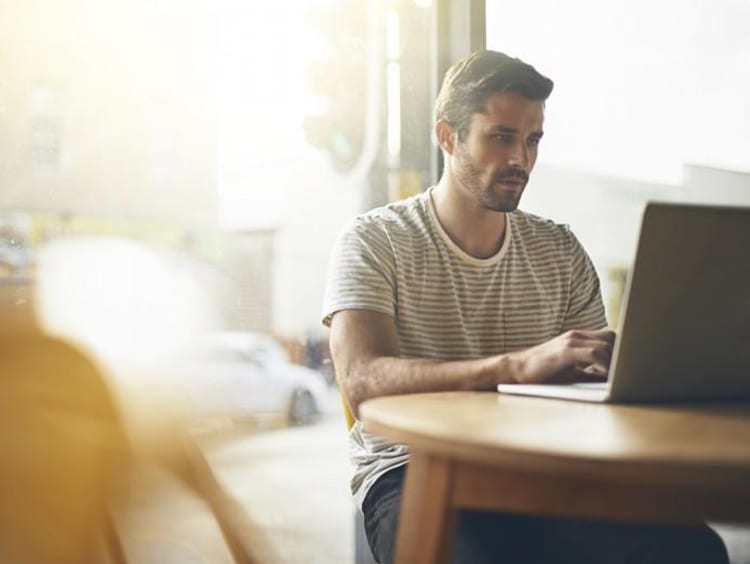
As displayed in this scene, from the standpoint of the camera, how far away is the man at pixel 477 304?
1.42 m

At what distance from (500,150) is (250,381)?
111 centimetres

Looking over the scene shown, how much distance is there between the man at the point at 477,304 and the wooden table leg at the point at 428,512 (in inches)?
13.4

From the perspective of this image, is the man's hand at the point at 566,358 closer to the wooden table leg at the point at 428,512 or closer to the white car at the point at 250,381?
the wooden table leg at the point at 428,512

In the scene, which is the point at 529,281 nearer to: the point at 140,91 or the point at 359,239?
the point at 359,239

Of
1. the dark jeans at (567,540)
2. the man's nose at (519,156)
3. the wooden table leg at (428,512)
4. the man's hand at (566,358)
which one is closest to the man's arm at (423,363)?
the man's hand at (566,358)

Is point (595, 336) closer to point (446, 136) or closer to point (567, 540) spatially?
point (567, 540)

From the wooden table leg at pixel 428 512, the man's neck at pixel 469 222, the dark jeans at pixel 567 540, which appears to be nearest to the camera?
the wooden table leg at pixel 428 512

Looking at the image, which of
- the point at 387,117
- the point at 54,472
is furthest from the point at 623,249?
the point at 54,472

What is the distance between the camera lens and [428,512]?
3.34ft

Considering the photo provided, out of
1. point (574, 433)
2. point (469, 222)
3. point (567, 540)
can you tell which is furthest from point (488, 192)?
point (574, 433)

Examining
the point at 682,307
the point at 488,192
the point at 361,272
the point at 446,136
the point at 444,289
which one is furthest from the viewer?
the point at 446,136

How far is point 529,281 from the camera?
1827mm

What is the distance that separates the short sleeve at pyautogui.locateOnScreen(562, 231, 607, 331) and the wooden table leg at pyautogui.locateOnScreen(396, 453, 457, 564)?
927 millimetres

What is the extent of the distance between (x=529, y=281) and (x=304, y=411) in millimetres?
1260
